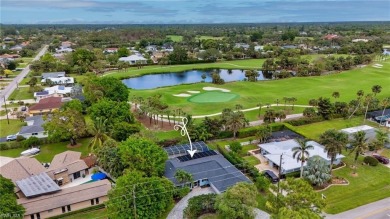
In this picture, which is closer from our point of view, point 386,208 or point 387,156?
point 386,208

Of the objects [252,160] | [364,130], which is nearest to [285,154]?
[252,160]

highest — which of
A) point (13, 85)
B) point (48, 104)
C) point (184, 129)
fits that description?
point (184, 129)

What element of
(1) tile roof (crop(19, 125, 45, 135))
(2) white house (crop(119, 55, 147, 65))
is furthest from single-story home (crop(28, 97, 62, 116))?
(2) white house (crop(119, 55, 147, 65))

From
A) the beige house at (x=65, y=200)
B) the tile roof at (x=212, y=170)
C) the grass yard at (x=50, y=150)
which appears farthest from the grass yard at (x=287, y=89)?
the beige house at (x=65, y=200)

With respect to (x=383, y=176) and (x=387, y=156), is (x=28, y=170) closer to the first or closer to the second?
(x=383, y=176)

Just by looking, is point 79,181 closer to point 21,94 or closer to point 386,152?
point 386,152

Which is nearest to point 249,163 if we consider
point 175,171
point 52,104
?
point 175,171
